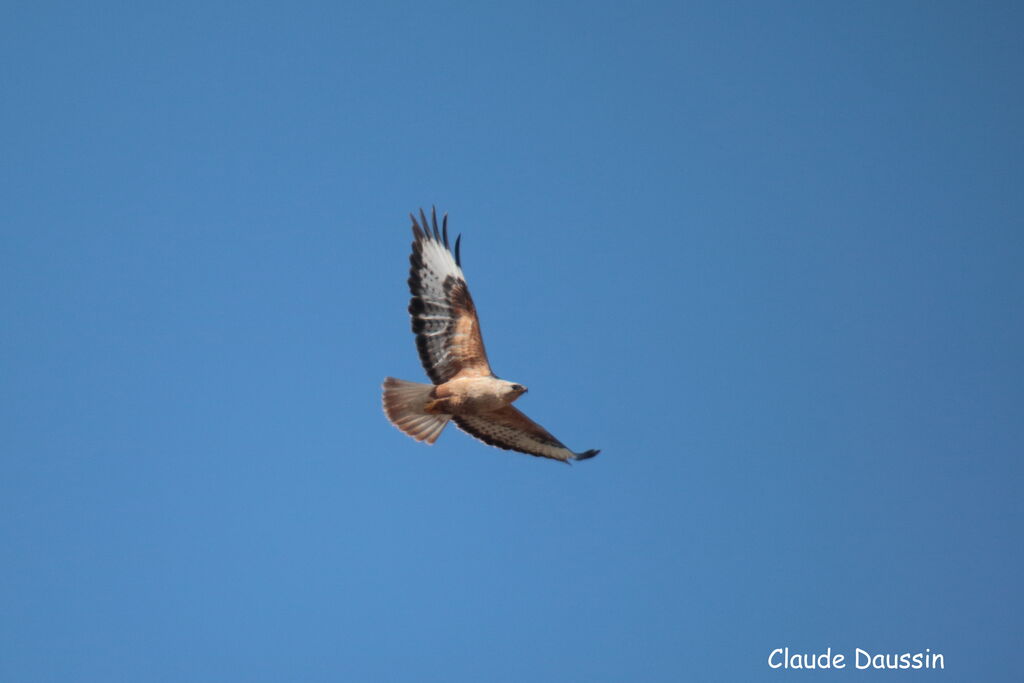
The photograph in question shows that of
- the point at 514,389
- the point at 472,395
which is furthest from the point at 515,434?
the point at 514,389

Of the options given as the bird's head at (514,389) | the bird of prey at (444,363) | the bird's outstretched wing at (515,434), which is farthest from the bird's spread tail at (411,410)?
the bird's head at (514,389)

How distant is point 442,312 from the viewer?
9.30 metres

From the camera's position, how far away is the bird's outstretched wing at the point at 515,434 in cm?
950

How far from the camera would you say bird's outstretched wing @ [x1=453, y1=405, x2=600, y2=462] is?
950 cm

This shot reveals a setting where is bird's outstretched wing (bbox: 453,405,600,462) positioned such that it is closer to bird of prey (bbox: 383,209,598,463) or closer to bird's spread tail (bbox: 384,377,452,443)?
bird of prey (bbox: 383,209,598,463)

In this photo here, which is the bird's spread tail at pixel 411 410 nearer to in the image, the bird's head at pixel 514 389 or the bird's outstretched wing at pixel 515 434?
the bird's outstretched wing at pixel 515 434

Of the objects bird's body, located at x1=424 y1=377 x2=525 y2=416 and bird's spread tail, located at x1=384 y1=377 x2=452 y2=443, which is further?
bird's spread tail, located at x1=384 y1=377 x2=452 y2=443

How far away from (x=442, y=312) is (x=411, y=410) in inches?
33.1

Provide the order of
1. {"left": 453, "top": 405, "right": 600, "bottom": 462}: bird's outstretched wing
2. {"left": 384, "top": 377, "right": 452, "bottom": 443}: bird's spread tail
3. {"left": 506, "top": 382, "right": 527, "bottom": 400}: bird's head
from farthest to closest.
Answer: {"left": 453, "top": 405, "right": 600, "bottom": 462}: bird's outstretched wing
{"left": 384, "top": 377, "right": 452, "bottom": 443}: bird's spread tail
{"left": 506, "top": 382, "right": 527, "bottom": 400}: bird's head

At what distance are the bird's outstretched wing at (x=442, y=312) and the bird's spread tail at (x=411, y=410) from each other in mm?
178

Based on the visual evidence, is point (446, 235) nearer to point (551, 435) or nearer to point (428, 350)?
point (428, 350)

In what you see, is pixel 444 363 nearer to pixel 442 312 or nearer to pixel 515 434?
pixel 442 312

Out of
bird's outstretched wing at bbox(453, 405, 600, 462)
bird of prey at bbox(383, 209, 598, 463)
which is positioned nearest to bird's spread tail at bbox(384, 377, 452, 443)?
bird of prey at bbox(383, 209, 598, 463)

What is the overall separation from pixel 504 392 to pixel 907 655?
5529 millimetres
